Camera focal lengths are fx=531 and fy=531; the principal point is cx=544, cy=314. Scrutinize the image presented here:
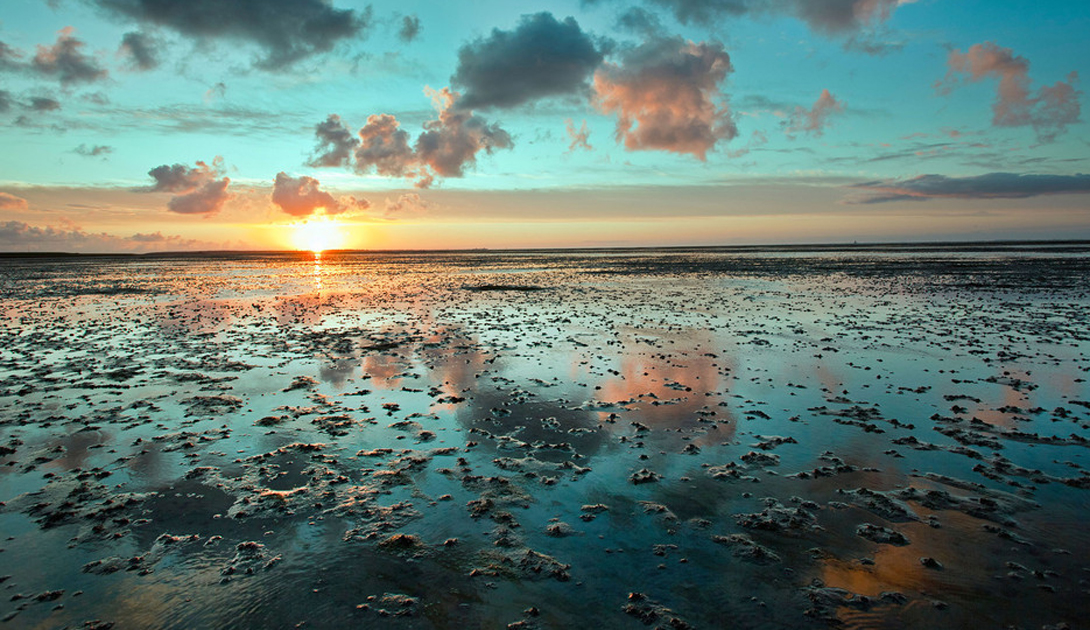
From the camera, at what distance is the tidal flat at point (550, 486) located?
255 inches

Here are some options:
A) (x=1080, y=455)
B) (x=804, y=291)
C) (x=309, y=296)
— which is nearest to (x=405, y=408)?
(x=1080, y=455)

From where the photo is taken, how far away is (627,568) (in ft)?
23.2

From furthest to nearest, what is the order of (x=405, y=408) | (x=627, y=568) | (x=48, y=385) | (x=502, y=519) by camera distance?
(x=48, y=385) < (x=405, y=408) < (x=502, y=519) < (x=627, y=568)

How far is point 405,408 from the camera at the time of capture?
14.1 meters

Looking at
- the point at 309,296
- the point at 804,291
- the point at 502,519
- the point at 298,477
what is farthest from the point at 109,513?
the point at 804,291

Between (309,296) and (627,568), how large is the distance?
151ft

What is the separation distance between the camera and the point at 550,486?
955cm

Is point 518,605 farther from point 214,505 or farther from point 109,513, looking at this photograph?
point 109,513

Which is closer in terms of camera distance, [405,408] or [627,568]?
[627,568]

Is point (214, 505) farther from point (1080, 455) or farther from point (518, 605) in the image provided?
point (1080, 455)

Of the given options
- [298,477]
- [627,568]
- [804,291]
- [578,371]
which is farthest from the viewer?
[804,291]

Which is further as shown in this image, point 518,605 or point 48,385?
point 48,385

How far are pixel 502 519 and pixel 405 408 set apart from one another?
6.48m

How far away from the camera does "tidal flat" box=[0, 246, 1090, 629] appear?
6.46 metres
